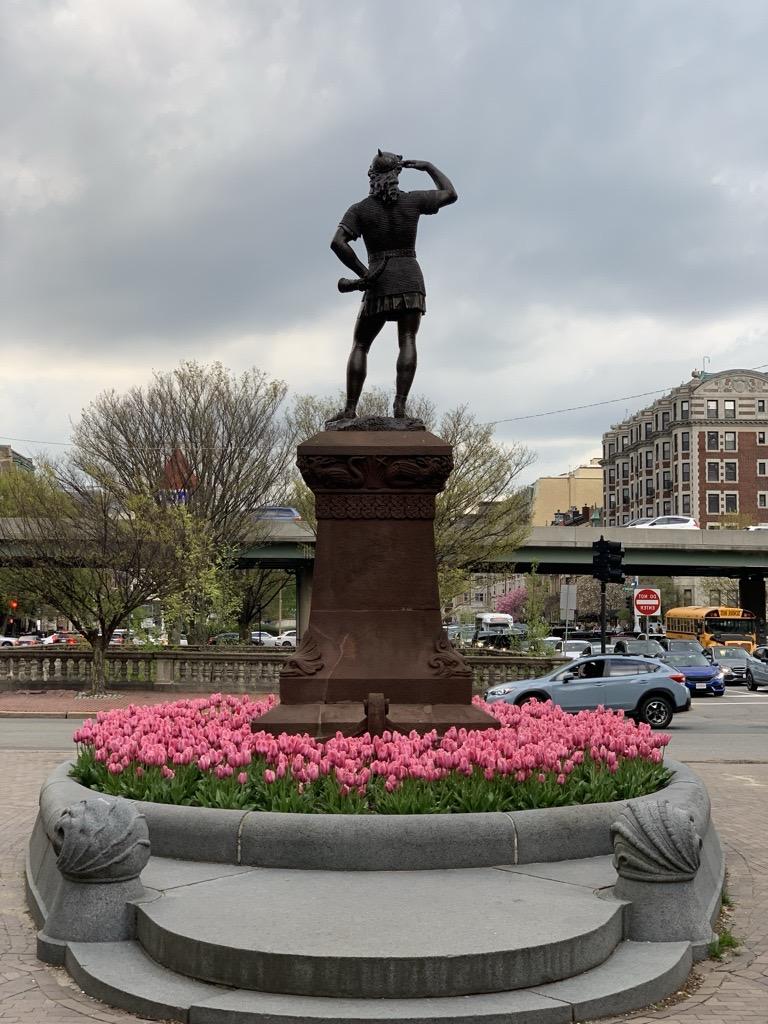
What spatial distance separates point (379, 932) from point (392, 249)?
299 inches

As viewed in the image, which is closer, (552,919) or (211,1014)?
(211,1014)

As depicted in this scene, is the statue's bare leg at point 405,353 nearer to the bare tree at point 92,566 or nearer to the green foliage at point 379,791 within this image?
the green foliage at point 379,791

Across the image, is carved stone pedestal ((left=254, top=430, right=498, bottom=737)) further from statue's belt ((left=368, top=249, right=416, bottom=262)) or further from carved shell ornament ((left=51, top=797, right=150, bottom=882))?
carved shell ornament ((left=51, top=797, right=150, bottom=882))

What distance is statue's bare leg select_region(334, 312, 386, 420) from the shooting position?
38.2 feet

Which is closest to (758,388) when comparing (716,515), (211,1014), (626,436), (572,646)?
(716,515)

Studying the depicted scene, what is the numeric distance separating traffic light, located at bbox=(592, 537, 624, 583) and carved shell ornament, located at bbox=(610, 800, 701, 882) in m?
19.7

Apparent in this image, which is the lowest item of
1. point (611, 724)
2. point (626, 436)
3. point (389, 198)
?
point (611, 724)

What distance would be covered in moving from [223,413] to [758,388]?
78626mm

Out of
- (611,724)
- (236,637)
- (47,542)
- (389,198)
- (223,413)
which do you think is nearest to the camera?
(611,724)

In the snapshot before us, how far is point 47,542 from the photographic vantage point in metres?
29.9

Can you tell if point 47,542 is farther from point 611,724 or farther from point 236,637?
point 236,637

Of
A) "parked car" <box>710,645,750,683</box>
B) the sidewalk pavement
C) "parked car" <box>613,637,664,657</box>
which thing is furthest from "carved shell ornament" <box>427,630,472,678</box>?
"parked car" <box>710,645,750,683</box>

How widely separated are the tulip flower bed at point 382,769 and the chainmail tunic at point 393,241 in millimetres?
4527

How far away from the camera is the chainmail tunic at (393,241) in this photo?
1137 centimetres
